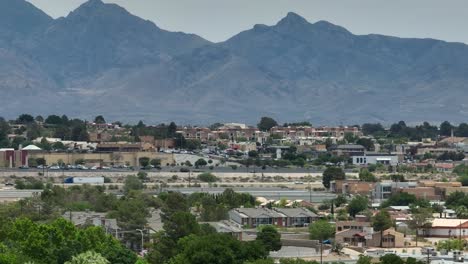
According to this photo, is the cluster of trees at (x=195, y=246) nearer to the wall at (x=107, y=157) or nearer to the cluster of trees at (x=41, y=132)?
the wall at (x=107, y=157)

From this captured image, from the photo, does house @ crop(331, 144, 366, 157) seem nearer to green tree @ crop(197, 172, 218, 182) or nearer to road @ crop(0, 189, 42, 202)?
green tree @ crop(197, 172, 218, 182)

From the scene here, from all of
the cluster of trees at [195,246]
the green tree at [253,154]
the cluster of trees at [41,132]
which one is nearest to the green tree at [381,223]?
the cluster of trees at [195,246]

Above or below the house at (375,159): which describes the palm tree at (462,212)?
below

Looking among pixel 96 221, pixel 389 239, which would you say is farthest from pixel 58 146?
pixel 389 239

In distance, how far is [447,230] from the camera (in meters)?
66.6

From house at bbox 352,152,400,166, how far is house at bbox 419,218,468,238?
61.3m

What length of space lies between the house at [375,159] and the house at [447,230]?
201ft

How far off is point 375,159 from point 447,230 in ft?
210

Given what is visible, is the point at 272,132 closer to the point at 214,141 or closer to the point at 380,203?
the point at 214,141

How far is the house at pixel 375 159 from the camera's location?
130 m

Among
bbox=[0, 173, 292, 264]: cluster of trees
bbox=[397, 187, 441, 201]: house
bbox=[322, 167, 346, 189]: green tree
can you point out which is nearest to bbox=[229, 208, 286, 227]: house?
bbox=[0, 173, 292, 264]: cluster of trees


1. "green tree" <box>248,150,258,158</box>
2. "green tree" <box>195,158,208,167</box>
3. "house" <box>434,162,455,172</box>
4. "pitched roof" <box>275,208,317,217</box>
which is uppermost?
"green tree" <box>248,150,258,158</box>

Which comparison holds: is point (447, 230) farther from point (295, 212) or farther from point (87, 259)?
point (87, 259)

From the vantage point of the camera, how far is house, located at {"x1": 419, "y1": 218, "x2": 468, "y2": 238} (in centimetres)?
6612
